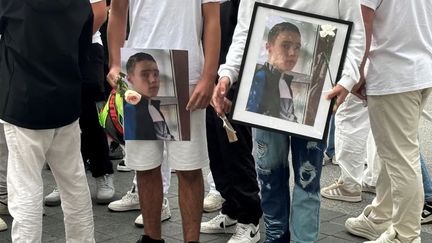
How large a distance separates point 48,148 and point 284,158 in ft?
4.16

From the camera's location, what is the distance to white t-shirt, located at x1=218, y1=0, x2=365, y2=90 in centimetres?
322

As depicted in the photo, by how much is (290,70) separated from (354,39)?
13.1 inches

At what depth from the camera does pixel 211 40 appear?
12.0 ft

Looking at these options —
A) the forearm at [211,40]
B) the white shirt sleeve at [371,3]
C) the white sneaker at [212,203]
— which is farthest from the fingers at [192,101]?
the white sneaker at [212,203]

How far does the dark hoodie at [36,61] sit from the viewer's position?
349cm

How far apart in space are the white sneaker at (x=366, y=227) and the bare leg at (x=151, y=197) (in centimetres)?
138

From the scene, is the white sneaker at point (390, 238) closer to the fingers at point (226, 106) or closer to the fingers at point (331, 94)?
the fingers at point (331, 94)

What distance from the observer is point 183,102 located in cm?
363

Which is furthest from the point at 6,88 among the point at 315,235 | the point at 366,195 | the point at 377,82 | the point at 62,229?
the point at 366,195

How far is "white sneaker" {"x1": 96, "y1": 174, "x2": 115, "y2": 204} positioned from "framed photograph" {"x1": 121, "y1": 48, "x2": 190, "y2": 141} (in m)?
1.72

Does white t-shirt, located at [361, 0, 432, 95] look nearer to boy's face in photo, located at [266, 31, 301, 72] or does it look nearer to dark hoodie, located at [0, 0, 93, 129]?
boy's face in photo, located at [266, 31, 301, 72]

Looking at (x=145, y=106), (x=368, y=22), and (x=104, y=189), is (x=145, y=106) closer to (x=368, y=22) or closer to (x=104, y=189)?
(x=368, y=22)

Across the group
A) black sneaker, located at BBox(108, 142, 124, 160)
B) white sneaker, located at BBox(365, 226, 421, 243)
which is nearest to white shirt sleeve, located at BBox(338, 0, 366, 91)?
white sneaker, located at BBox(365, 226, 421, 243)

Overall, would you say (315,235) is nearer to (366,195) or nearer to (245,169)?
(245,169)
